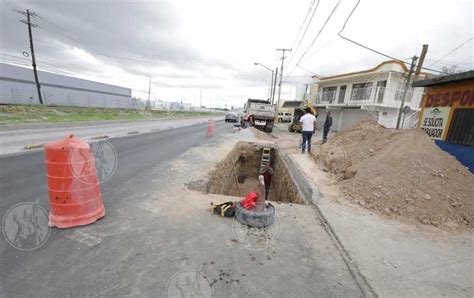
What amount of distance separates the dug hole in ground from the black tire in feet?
3.51

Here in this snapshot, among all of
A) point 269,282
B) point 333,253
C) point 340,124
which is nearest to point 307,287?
point 269,282

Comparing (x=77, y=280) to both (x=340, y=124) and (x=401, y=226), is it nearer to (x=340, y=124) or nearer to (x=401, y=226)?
(x=401, y=226)

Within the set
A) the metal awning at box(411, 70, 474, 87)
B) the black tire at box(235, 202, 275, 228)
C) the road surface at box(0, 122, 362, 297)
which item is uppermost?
the metal awning at box(411, 70, 474, 87)

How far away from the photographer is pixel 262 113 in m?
20.2

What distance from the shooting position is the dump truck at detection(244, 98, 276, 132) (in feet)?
65.8

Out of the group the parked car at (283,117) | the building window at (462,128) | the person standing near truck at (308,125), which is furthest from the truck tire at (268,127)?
the building window at (462,128)

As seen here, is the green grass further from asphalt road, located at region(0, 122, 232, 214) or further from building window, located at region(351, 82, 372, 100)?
building window, located at region(351, 82, 372, 100)

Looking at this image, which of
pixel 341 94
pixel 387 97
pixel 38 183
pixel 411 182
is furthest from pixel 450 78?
pixel 341 94

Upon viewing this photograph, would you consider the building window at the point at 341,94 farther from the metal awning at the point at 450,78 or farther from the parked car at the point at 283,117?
the metal awning at the point at 450,78

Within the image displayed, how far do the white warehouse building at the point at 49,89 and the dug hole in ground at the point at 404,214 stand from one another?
1609 inches

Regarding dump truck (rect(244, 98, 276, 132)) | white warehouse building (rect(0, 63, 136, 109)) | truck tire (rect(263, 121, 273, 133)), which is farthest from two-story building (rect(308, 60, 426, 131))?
white warehouse building (rect(0, 63, 136, 109))

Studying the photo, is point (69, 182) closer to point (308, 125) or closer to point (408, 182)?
point (408, 182)

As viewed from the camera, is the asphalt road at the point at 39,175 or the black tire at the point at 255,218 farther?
the asphalt road at the point at 39,175

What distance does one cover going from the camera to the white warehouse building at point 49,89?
1294 inches
